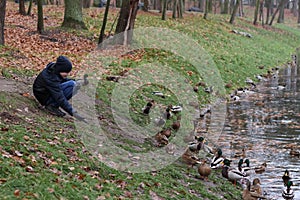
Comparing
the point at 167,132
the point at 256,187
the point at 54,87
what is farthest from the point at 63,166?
the point at 167,132

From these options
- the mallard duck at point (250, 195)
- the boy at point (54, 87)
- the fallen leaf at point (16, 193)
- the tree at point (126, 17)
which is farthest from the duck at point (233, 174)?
the tree at point (126, 17)

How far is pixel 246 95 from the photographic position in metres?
20.5

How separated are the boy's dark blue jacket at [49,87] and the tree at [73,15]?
1421cm

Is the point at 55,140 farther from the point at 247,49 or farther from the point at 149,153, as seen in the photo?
the point at 247,49

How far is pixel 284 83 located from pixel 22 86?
1572 centimetres

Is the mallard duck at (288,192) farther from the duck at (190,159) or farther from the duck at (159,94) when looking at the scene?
the duck at (159,94)

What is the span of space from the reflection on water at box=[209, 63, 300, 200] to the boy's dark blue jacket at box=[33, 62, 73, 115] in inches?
164

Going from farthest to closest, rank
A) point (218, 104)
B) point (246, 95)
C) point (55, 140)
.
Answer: point (246, 95) → point (218, 104) → point (55, 140)

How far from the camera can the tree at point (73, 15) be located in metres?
23.5

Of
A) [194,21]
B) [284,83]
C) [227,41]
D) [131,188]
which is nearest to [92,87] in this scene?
[131,188]

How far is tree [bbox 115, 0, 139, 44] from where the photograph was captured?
21047 mm

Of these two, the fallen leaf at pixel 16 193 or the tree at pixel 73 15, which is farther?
the tree at pixel 73 15

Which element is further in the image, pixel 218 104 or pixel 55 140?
pixel 218 104

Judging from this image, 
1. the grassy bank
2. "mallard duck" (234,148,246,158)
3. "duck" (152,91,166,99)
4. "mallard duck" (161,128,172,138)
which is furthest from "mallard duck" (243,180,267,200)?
"duck" (152,91,166,99)
